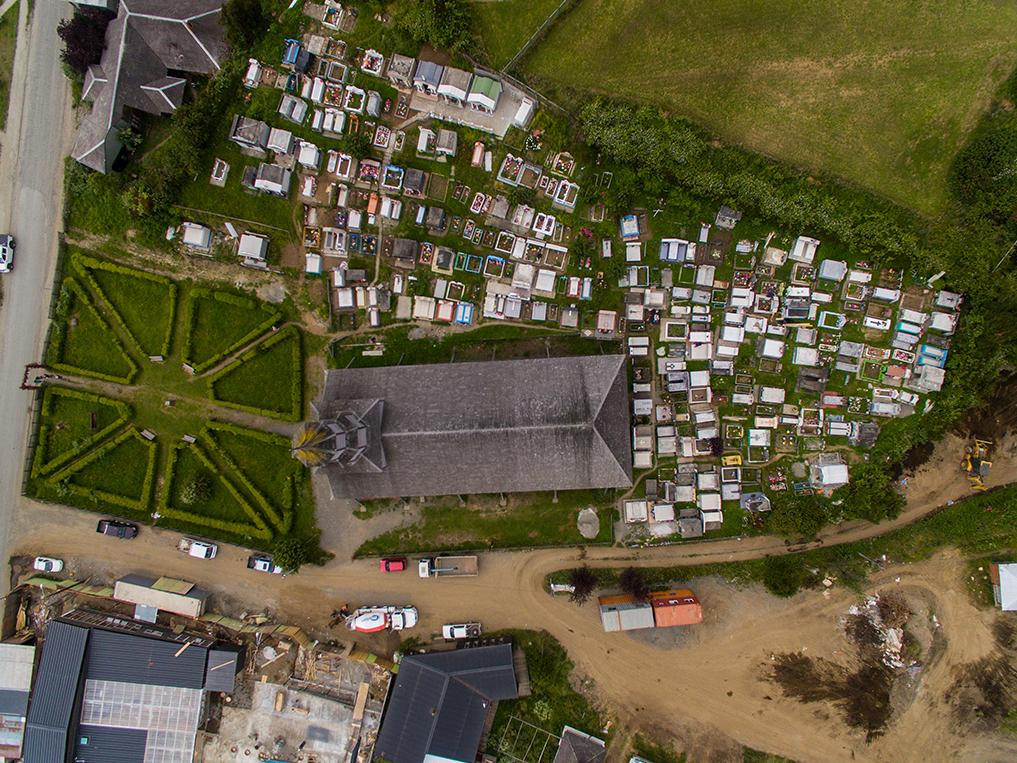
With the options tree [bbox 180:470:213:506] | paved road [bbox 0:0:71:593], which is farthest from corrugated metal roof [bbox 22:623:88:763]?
tree [bbox 180:470:213:506]

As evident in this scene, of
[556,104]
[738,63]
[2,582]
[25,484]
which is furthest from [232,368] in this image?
[738,63]

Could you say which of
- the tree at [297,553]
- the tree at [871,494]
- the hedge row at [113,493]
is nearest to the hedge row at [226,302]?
the hedge row at [113,493]

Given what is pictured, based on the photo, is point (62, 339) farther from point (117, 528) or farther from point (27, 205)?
point (117, 528)

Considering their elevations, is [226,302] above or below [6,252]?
below

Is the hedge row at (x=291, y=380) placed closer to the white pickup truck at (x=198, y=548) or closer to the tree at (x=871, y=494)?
the white pickup truck at (x=198, y=548)

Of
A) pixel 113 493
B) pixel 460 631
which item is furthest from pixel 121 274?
pixel 460 631

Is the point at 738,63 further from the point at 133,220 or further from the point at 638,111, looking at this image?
the point at 133,220

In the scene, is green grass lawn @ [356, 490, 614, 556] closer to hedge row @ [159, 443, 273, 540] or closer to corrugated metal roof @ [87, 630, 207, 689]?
hedge row @ [159, 443, 273, 540]
